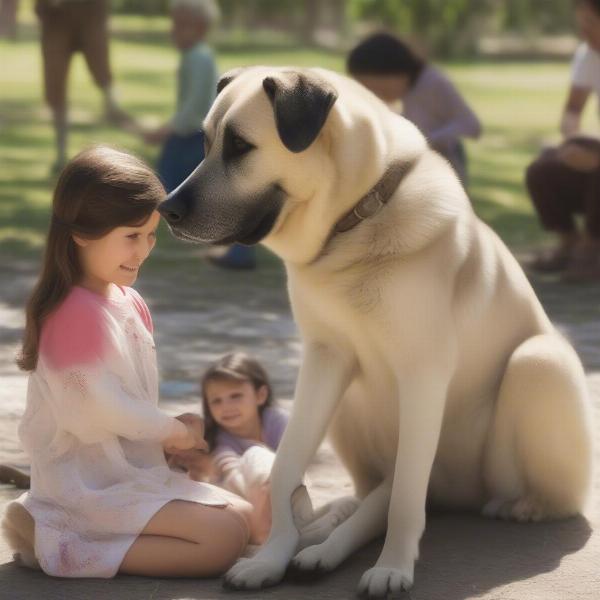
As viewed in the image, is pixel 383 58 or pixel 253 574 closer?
pixel 253 574

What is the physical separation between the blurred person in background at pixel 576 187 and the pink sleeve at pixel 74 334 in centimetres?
553

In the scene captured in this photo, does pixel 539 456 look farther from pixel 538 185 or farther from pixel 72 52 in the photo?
pixel 72 52

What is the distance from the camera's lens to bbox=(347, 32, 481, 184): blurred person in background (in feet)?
28.1

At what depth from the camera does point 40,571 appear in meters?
3.97

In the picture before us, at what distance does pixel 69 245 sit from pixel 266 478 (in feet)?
3.24

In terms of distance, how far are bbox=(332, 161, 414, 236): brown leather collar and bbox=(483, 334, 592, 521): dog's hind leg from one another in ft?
2.18

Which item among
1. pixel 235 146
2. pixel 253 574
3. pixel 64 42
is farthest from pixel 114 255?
pixel 64 42

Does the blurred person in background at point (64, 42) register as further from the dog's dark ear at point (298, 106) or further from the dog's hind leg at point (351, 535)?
the dog's dark ear at point (298, 106)

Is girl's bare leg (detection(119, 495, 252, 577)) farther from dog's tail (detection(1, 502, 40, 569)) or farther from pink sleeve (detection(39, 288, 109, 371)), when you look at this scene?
pink sleeve (detection(39, 288, 109, 371))

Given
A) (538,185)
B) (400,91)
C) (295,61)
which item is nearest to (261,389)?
(400,91)

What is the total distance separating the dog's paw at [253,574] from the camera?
3.84 meters

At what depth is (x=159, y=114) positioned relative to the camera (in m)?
19.2

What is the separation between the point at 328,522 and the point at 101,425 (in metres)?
0.80

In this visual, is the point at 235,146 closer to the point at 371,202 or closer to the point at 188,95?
the point at 371,202
